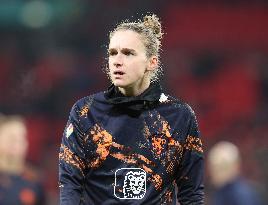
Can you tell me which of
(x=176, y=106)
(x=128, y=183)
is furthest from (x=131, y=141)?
(x=176, y=106)

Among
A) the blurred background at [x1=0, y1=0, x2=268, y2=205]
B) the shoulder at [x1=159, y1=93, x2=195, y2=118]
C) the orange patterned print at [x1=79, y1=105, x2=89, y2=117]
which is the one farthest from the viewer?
the blurred background at [x1=0, y1=0, x2=268, y2=205]

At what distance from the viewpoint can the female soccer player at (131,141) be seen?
3615mm

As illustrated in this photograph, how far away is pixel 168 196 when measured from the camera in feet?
12.1

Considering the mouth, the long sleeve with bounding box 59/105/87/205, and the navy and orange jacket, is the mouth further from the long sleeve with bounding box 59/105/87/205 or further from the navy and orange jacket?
the long sleeve with bounding box 59/105/87/205

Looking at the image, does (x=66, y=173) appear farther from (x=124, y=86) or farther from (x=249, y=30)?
(x=249, y=30)

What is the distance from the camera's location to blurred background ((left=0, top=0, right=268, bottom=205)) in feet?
41.7

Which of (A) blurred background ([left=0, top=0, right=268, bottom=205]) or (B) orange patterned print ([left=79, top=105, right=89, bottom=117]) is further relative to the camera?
(A) blurred background ([left=0, top=0, right=268, bottom=205])

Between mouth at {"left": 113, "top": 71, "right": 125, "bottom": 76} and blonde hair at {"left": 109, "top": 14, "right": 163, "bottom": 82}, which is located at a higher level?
blonde hair at {"left": 109, "top": 14, "right": 163, "bottom": 82}

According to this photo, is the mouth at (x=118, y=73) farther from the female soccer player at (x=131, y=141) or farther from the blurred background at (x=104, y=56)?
the blurred background at (x=104, y=56)

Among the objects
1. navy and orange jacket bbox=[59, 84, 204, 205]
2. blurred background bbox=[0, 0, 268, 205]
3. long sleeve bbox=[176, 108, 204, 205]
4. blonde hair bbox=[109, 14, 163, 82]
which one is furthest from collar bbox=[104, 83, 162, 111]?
blurred background bbox=[0, 0, 268, 205]

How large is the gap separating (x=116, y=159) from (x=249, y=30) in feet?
40.2

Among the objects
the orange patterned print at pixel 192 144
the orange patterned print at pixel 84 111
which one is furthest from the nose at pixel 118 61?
the orange patterned print at pixel 192 144

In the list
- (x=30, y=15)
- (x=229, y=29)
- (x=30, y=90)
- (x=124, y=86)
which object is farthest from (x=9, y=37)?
(x=124, y=86)

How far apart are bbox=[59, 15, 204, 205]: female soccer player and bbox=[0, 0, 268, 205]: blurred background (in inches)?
309
